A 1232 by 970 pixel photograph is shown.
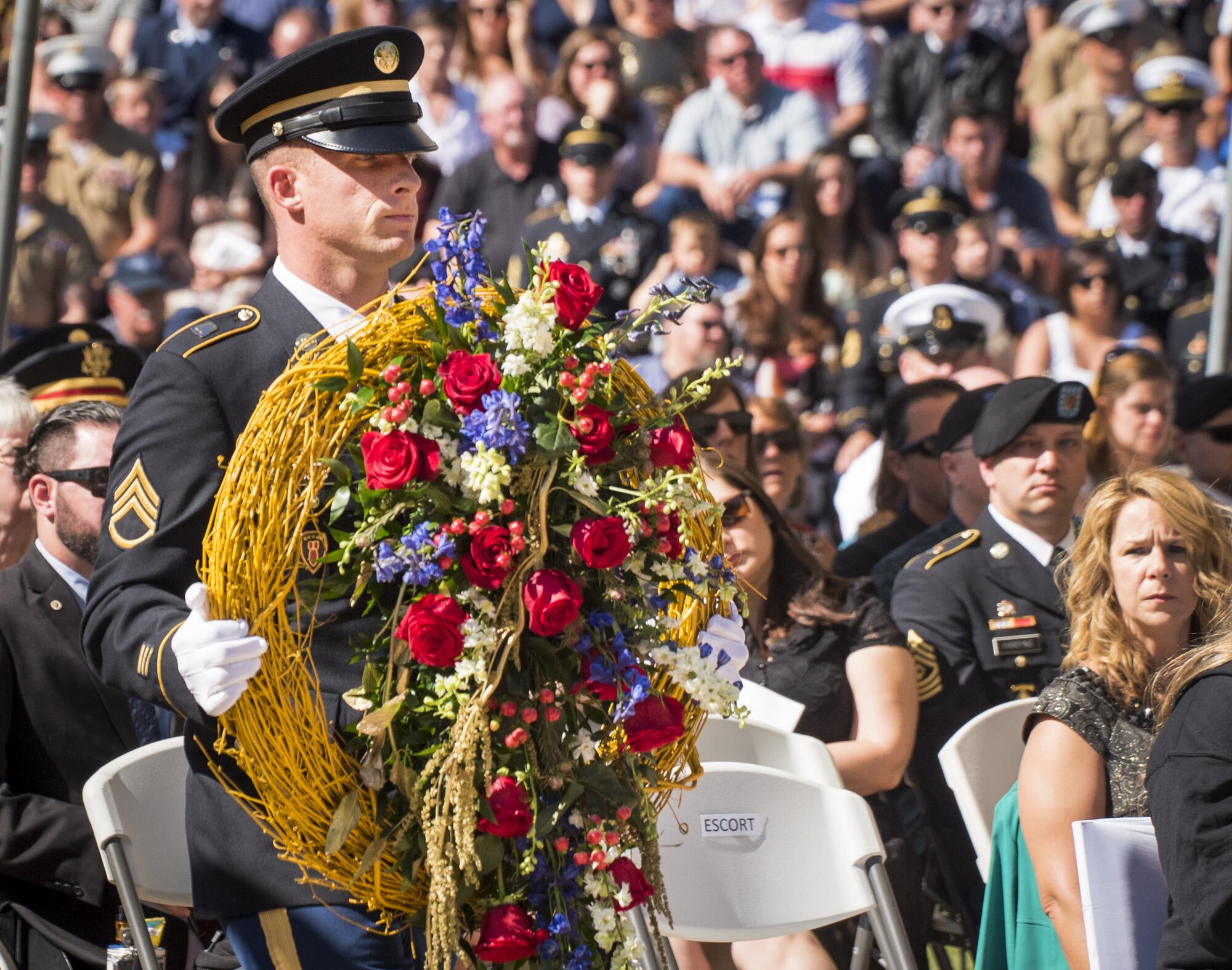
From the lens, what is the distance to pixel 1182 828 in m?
2.57

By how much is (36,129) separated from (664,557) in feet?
26.7

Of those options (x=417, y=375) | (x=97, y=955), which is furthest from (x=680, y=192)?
(x=417, y=375)

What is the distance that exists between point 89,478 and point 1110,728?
7.50ft

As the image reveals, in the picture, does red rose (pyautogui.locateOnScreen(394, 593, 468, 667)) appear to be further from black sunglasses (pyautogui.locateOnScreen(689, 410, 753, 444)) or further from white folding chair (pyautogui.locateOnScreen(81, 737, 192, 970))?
black sunglasses (pyautogui.locateOnScreen(689, 410, 753, 444))

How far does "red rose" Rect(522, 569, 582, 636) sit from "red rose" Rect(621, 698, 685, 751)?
0.55 ft

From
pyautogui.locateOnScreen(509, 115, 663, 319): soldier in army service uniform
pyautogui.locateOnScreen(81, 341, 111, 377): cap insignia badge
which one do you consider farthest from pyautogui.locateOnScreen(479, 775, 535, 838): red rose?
pyautogui.locateOnScreen(509, 115, 663, 319): soldier in army service uniform

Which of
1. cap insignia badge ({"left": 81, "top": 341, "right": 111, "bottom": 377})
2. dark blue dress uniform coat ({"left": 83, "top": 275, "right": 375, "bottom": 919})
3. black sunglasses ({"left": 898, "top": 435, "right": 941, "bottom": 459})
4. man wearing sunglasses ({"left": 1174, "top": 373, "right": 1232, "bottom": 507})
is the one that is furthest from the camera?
black sunglasses ({"left": 898, "top": 435, "right": 941, "bottom": 459})

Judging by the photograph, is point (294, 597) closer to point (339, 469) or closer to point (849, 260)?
point (339, 469)

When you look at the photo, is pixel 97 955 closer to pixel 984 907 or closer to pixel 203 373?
pixel 203 373

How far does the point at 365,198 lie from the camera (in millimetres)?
2457

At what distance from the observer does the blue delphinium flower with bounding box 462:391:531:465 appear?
2084mm

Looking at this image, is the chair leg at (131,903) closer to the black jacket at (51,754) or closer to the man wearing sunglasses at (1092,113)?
the black jacket at (51,754)

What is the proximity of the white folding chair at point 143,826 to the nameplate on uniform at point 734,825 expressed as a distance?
1091 millimetres

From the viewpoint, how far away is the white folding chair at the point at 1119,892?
290cm
